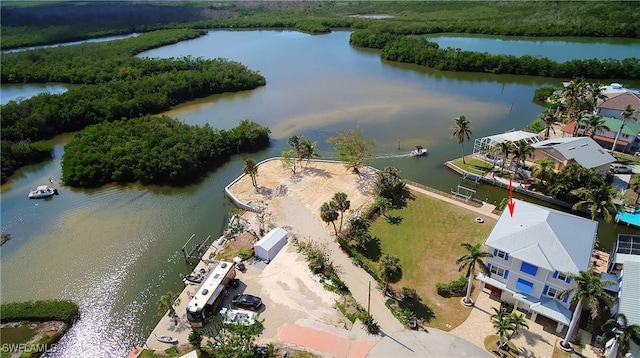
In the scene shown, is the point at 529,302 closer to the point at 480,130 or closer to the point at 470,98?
the point at 480,130

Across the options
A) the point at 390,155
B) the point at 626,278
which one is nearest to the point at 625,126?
the point at 390,155

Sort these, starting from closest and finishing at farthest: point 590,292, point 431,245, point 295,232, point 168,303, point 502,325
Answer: point 590,292 < point 502,325 < point 168,303 < point 431,245 < point 295,232

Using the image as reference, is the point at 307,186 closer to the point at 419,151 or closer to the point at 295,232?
the point at 295,232

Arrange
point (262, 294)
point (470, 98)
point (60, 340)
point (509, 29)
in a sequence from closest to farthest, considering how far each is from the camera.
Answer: point (60, 340), point (262, 294), point (470, 98), point (509, 29)

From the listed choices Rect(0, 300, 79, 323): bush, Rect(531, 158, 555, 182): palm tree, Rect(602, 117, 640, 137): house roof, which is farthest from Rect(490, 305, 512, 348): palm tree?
Rect(602, 117, 640, 137): house roof

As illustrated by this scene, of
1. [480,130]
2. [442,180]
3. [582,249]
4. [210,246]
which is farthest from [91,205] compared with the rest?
[480,130]
